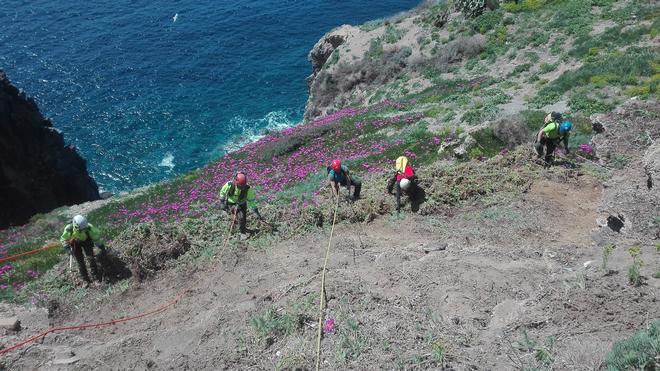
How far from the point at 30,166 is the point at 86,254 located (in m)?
28.1

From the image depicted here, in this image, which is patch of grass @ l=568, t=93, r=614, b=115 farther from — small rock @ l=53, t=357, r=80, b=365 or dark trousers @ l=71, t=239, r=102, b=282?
small rock @ l=53, t=357, r=80, b=365

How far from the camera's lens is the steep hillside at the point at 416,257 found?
29.9 feet

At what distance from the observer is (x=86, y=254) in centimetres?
1412

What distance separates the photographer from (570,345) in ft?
27.6

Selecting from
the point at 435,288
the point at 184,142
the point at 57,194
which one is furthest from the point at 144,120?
the point at 435,288

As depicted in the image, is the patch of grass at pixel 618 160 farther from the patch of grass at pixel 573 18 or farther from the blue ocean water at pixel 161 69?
the blue ocean water at pixel 161 69

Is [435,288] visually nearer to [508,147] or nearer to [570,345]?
[570,345]

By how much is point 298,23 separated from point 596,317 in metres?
65.9

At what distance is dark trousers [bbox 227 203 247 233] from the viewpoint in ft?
49.6

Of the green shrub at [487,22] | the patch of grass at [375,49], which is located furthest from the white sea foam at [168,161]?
the green shrub at [487,22]

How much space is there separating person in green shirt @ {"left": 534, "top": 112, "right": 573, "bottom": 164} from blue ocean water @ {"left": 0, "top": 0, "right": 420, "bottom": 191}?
36.8 metres

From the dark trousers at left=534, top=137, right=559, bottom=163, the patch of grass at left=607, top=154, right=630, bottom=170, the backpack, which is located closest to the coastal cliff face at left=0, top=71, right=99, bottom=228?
the backpack

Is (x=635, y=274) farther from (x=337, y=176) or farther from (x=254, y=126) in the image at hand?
(x=254, y=126)

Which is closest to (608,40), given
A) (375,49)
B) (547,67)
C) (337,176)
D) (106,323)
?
(547,67)
